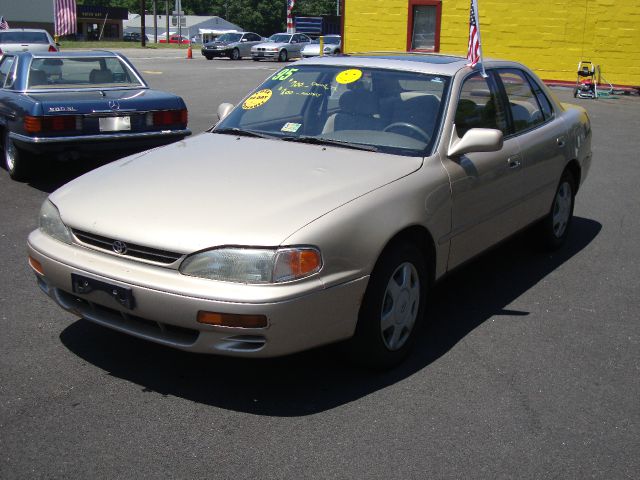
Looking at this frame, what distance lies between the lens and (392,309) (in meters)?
4.02

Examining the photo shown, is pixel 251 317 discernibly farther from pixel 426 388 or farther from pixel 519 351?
pixel 519 351

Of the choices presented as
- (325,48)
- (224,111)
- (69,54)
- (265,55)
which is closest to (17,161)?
(69,54)

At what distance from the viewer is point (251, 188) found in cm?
393

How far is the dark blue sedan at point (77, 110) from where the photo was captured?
7848 mm

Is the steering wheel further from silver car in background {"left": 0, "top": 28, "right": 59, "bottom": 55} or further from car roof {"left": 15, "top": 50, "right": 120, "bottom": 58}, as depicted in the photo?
silver car in background {"left": 0, "top": 28, "right": 59, "bottom": 55}

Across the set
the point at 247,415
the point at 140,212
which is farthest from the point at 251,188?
the point at 247,415

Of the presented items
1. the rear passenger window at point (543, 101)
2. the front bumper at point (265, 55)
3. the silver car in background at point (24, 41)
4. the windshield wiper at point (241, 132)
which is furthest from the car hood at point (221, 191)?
the front bumper at point (265, 55)

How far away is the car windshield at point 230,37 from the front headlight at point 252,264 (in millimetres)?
37533

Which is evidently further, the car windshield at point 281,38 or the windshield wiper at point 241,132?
the car windshield at point 281,38

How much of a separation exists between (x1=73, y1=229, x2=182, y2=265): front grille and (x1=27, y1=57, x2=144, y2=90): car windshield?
544cm

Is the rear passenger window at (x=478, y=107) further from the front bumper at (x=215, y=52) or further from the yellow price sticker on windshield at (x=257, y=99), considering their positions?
the front bumper at (x=215, y=52)

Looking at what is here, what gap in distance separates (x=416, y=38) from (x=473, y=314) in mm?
20999

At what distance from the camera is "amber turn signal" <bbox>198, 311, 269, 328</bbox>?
11.1 feet

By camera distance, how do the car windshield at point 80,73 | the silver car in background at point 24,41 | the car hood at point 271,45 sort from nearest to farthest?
the car windshield at point 80,73 → the silver car in background at point 24,41 → the car hood at point 271,45
